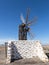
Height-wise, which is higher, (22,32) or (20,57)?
(22,32)

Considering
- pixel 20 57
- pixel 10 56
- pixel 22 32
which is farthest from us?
pixel 22 32

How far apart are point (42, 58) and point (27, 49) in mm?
2577

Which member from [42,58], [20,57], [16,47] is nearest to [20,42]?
[16,47]

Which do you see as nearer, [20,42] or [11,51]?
[11,51]

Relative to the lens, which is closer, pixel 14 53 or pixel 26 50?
pixel 14 53

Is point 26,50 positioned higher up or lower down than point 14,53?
higher up

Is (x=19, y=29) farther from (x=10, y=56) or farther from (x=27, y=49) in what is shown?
(x=10, y=56)

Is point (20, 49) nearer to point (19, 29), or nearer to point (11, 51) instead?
point (11, 51)

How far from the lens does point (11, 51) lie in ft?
58.6

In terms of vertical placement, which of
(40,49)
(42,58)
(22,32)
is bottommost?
(42,58)

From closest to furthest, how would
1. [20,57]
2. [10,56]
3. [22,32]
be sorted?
[10,56]
[20,57]
[22,32]

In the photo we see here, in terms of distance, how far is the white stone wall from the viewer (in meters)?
18.1

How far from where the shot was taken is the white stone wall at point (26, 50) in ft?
59.4

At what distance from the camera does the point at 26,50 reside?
19.1 metres
